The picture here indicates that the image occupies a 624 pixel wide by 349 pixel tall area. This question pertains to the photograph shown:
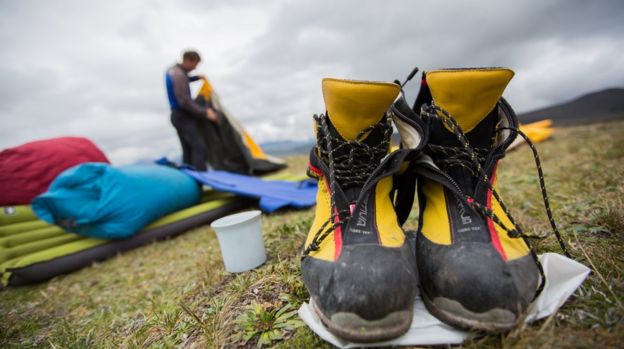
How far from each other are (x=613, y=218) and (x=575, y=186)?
107cm

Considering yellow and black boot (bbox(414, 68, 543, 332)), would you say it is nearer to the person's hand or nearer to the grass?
the grass

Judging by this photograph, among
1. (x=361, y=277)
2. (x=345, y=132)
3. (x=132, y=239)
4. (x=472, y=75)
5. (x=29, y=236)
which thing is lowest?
(x=132, y=239)

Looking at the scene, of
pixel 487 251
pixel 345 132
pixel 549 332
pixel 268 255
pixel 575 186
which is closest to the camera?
pixel 549 332

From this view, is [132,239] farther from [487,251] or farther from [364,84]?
[487,251]

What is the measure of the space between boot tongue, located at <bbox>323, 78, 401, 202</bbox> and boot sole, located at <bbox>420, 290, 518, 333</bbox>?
0.44 metres

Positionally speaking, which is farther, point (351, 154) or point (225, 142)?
point (225, 142)

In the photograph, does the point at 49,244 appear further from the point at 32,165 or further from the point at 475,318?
the point at 475,318

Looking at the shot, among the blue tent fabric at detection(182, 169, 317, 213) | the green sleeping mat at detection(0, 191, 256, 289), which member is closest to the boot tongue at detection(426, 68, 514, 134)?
the blue tent fabric at detection(182, 169, 317, 213)

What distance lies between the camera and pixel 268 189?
138 inches

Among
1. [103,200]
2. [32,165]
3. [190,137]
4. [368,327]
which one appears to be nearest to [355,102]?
[368,327]

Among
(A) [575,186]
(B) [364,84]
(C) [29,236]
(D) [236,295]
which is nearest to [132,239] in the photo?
(C) [29,236]

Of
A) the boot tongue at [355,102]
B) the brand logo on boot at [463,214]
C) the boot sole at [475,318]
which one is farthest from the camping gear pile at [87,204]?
the boot sole at [475,318]

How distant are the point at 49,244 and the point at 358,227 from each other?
123 inches

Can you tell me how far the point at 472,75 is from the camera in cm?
90
